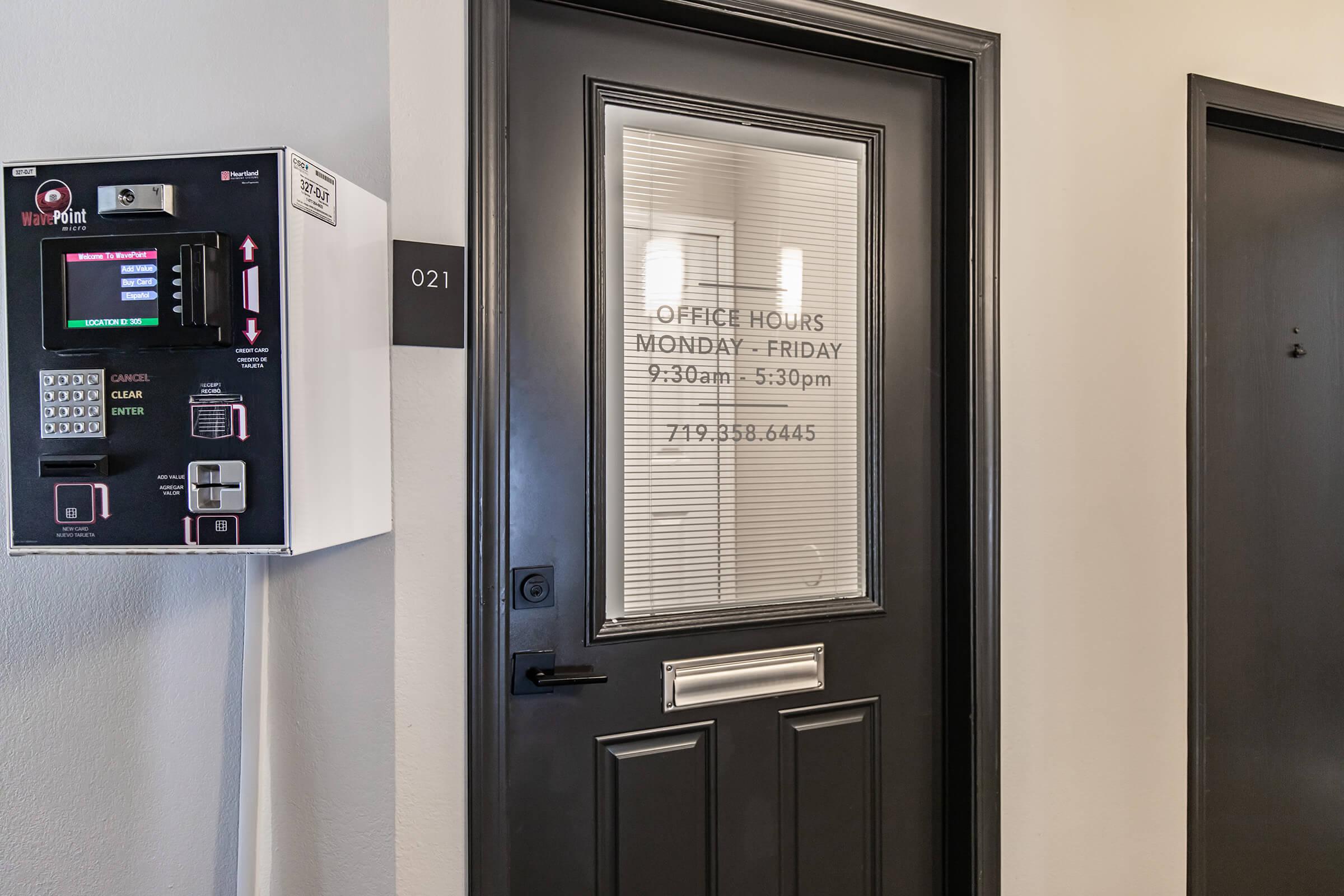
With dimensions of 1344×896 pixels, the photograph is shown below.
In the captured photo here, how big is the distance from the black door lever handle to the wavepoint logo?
0.93 metres

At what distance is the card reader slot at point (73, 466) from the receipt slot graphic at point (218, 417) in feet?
0.39

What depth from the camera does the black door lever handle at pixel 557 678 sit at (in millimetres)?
1321

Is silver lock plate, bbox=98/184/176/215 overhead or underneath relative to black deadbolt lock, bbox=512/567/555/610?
overhead

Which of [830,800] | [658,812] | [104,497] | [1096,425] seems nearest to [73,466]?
[104,497]

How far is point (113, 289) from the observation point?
0.93 meters

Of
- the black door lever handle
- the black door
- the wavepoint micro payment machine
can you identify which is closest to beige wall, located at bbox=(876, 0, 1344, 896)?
the black door

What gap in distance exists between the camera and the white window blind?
1.41 m

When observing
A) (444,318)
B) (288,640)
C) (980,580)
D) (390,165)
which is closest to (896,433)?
(980,580)

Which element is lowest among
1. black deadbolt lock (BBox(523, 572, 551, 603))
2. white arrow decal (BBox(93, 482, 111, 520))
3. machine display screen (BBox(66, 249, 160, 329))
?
black deadbolt lock (BBox(523, 572, 551, 603))

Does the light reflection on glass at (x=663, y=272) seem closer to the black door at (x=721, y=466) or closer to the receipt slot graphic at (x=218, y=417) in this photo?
the black door at (x=721, y=466)

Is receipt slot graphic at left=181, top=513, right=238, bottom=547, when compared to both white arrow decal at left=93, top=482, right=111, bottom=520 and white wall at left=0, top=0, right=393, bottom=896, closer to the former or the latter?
white arrow decal at left=93, top=482, right=111, bottom=520

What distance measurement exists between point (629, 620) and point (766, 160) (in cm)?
95

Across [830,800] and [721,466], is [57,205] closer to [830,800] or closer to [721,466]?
[721,466]

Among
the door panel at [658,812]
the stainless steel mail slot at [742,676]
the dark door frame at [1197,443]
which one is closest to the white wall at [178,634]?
the door panel at [658,812]
